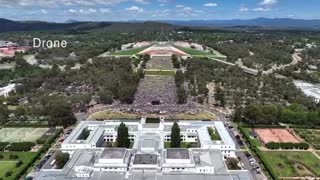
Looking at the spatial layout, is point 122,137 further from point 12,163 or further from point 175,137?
point 12,163

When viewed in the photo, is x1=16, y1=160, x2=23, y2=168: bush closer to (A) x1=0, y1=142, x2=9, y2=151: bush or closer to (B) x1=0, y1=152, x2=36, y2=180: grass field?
(B) x1=0, y1=152, x2=36, y2=180: grass field

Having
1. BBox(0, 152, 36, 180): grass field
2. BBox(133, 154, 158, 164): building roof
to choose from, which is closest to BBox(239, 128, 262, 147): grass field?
BBox(133, 154, 158, 164): building roof

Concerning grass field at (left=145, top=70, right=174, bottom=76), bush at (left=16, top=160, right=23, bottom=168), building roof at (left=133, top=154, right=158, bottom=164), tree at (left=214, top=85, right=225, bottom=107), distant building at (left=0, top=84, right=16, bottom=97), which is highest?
grass field at (left=145, top=70, right=174, bottom=76)

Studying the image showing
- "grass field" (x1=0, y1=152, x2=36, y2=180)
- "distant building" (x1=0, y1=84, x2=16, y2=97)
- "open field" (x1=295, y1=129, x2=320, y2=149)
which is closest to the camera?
"grass field" (x1=0, y1=152, x2=36, y2=180)

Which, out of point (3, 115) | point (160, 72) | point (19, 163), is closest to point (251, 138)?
point (19, 163)

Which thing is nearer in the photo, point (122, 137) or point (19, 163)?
point (19, 163)

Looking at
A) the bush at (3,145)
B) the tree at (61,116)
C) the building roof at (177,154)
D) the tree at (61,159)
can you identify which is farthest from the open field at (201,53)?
the tree at (61,159)
